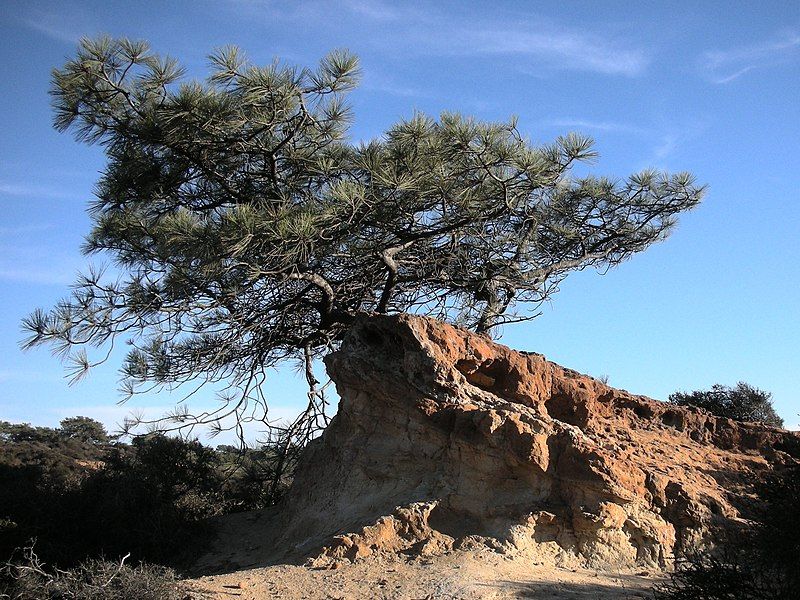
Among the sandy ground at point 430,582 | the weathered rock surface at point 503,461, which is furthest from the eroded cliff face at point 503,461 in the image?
the sandy ground at point 430,582

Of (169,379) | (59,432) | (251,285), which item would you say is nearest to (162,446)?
(169,379)

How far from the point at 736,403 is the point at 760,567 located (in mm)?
8206

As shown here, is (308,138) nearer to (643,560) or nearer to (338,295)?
(338,295)

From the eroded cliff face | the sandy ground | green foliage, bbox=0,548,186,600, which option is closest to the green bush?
green foliage, bbox=0,548,186,600

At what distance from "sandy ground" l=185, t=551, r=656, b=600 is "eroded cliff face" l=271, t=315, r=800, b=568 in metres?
0.26

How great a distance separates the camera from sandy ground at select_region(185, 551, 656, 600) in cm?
687

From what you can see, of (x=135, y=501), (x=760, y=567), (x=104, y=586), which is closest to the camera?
(x=760, y=567)

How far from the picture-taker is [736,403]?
14.0m

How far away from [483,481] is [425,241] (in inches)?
176

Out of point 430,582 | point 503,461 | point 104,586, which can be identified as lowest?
point 104,586

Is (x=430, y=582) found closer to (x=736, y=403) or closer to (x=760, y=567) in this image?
(x=760, y=567)

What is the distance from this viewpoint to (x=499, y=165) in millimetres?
10500

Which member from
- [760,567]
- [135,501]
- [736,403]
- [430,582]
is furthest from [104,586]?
[736,403]

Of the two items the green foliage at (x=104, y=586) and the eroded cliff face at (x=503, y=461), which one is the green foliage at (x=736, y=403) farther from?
the green foliage at (x=104, y=586)
